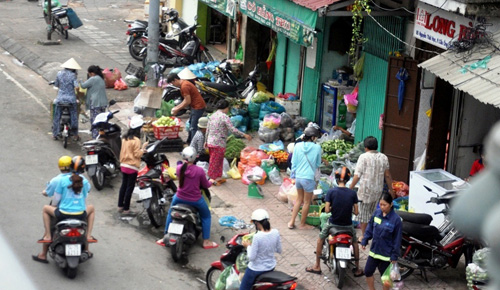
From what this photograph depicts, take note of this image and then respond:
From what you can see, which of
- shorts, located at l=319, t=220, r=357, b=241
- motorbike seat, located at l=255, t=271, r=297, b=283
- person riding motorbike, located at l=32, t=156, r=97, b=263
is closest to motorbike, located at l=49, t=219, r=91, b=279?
person riding motorbike, located at l=32, t=156, r=97, b=263

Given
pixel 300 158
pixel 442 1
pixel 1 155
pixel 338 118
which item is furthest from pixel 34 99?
pixel 442 1

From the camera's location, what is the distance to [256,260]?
7707 millimetres

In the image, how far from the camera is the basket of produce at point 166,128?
14.0 meters

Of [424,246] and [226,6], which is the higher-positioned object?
[226,6]

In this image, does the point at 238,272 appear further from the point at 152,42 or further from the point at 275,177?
the point at 152,42

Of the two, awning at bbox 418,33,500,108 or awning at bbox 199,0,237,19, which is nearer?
awning at bbox 418,33,500,108

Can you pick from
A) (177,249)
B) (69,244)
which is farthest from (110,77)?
(69,244)

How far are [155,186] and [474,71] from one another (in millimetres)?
4326

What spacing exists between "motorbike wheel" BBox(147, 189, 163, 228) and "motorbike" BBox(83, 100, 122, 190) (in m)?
1.67

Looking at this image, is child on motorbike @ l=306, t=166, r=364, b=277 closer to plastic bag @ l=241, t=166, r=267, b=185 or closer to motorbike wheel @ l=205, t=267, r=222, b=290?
motorbike wheel @ l=205, t=267, r=222, b=290

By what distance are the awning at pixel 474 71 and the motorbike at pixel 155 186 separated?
12.3ft

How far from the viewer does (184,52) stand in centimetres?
1961

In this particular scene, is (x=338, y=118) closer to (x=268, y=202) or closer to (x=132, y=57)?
(x=268, y=202)

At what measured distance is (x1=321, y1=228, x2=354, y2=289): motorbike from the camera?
8742mm
